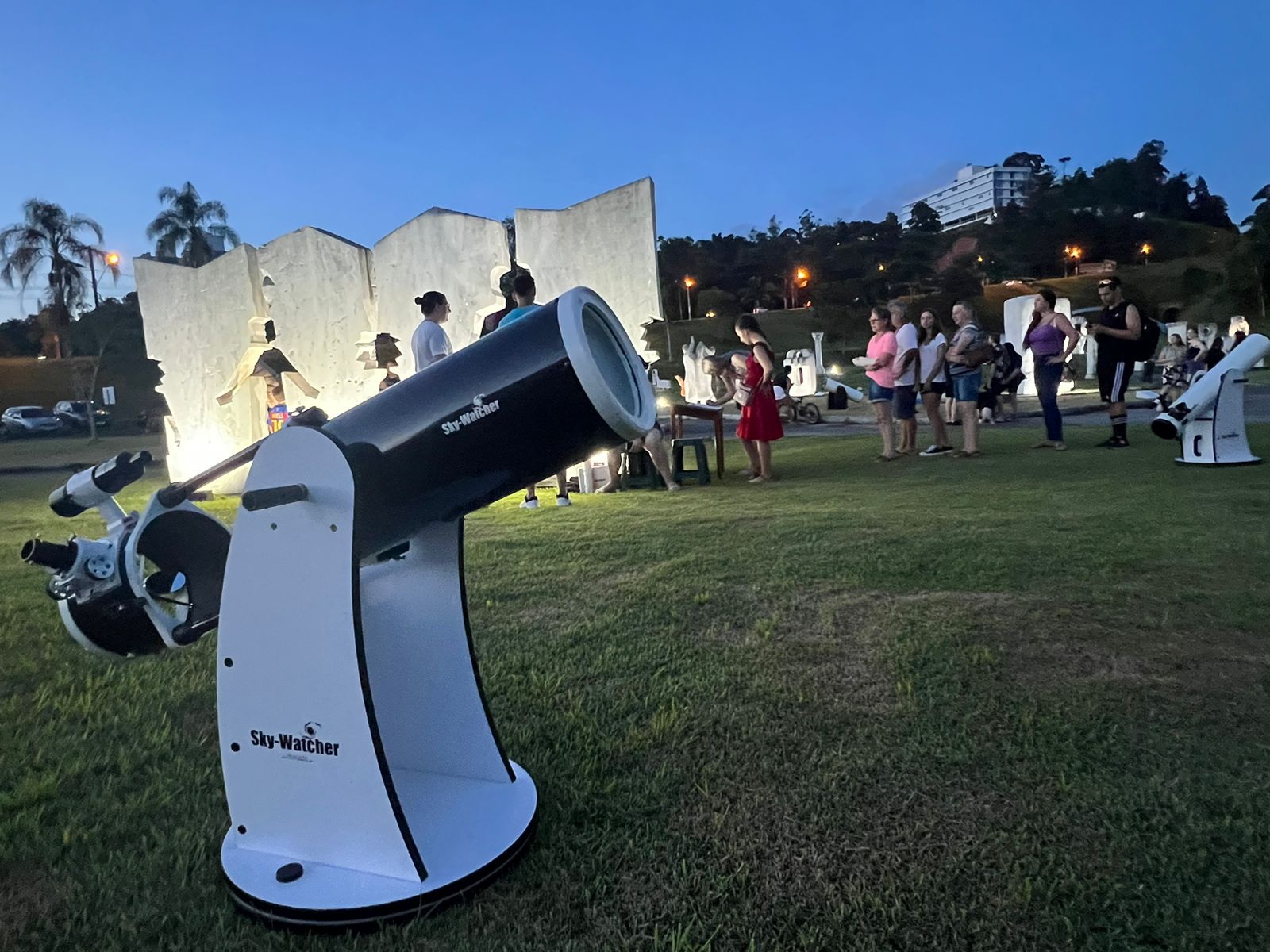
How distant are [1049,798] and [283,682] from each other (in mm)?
1878

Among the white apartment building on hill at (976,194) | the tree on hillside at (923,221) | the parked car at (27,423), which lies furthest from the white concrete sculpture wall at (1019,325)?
the white apartment building on hill at (976,194)

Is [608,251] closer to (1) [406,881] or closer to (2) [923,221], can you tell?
(1) [406,881]

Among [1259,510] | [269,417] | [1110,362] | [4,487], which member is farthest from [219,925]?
[4,487]

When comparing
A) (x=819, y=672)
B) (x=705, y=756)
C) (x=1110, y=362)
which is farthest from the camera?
(x=1110, y=362)

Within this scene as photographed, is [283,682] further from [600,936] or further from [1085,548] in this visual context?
[1085,548]

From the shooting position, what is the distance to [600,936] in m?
1.66

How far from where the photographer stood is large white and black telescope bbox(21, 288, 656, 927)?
1.62 m

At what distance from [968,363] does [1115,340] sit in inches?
54.8

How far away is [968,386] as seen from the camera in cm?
813

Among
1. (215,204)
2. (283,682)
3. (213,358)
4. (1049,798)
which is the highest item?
(215,204)

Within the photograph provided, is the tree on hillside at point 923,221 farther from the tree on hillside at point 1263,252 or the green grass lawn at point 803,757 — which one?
the green grass lawn at point 803,757

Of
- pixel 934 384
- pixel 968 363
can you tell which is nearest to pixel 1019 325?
pixel 934 384

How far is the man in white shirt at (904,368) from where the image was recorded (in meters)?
8.21

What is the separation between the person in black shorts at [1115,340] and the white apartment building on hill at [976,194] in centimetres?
13428
